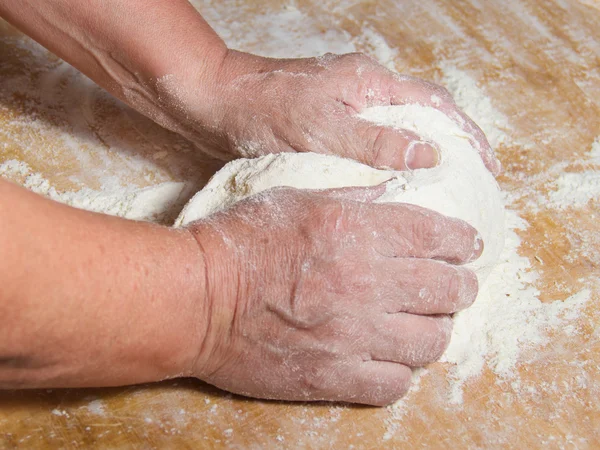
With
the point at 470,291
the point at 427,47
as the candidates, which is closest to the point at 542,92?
the point at 427,47

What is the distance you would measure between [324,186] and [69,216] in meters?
0.55

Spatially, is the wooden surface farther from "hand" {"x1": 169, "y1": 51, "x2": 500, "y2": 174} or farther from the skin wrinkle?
"hand" {"x1": 169, "y1": 51, "x2": 500, "y2": 174}

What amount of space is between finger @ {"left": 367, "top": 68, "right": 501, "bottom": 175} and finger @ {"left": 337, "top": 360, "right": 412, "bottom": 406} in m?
0.59

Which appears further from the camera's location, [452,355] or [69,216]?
[452,355]

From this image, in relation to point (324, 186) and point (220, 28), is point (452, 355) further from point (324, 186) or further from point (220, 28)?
→ point (220, 28)

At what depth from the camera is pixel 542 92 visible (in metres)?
2.05

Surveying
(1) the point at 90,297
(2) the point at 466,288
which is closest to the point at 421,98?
(2) the point at 466,288

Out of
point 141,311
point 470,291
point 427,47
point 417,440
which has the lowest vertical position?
point 417,440

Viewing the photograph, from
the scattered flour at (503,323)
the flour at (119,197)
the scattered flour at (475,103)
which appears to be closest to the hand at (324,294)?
the scattered flour at (503,323)

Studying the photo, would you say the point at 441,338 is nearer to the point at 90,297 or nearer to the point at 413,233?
the point at 413,233

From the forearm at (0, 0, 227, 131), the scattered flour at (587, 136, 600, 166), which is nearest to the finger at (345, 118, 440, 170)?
the forearm at (0, 0, 227, 131)

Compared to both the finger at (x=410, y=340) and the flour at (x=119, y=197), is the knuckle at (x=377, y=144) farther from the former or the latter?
the flour at (x=119, y=197)

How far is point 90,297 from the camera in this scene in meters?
1.06

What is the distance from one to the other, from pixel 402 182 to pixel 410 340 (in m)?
0.33
